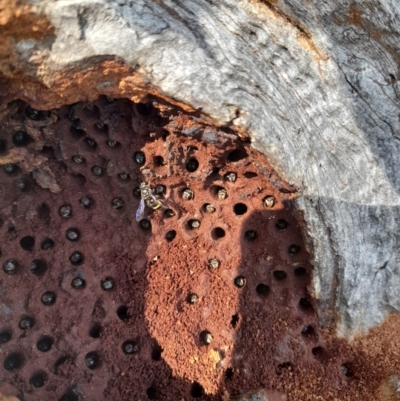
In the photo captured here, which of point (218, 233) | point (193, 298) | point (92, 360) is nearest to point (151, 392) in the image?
point (92, 360)

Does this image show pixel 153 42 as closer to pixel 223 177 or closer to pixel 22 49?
pixel 22 49

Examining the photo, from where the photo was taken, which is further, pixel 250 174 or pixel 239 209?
pixel 239 209

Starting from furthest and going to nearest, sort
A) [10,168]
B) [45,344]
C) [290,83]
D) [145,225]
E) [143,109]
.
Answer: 1. [145,225]
2. [45,344]
3. [10,168]
4. [143,109]
5. [290,83]

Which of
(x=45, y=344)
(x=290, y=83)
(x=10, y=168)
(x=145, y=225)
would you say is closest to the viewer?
(x=290, y=83)

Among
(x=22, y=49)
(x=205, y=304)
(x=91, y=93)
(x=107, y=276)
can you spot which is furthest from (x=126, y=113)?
(x=205, y=304)

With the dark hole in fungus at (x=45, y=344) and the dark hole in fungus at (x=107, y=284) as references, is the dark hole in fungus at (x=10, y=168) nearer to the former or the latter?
the dark hole in fungus at (x=107, y=284)

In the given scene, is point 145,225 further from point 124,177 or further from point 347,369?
point 347,369

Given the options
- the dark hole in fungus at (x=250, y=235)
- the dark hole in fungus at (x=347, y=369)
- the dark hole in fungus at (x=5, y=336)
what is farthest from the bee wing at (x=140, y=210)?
the dark hole in fungus at (x=347, y=369)
